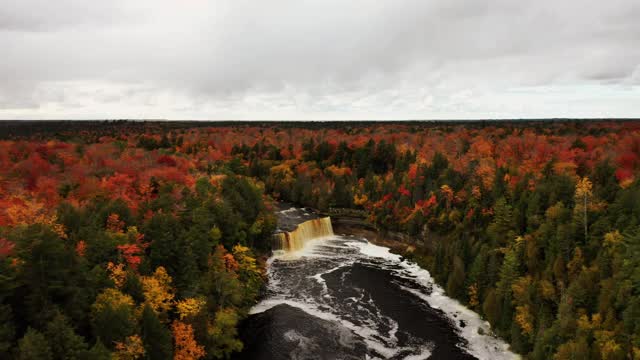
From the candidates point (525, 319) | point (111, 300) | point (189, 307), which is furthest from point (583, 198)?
point (111, 300)

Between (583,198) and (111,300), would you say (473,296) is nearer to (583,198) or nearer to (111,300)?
(583,198)

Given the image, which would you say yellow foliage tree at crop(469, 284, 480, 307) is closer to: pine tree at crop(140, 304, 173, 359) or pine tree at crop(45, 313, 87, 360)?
pine tree at crop(140, 304, 173, 359)

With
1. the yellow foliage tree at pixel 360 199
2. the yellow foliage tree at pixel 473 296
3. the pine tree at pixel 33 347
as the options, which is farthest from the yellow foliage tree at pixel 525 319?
the yellow foliage tree at pixel 360 199

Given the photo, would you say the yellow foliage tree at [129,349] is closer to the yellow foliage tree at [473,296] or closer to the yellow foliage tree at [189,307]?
the yellow foliage tree at [189,307]

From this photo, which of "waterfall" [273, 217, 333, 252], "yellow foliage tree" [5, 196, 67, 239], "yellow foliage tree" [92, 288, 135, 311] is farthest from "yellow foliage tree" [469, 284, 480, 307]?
"yellow foliage tree" [5, 196, 67, 239]

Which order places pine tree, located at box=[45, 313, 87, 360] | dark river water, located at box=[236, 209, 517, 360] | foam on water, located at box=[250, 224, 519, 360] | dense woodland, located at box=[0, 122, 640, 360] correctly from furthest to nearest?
1. foam on water, located at box=[250, 224, 519, 360]
2. dark river water, located at box=[236, 209, 517, 360]
3. dense woodland, located at box=[0, 122, 640, 360]
4. pine tree, located at box=[45, 313, 87, 360]

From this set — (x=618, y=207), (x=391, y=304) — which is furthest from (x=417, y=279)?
(x=618, y=207)

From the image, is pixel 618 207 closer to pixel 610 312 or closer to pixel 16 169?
pixel 610 312
